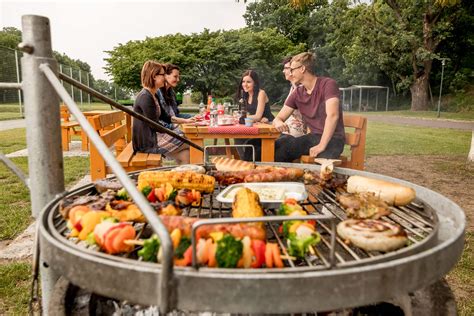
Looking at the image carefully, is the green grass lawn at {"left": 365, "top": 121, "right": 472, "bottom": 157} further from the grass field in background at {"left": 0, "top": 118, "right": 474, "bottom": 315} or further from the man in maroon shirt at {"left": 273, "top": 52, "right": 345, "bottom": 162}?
the man in maroon shirt at {"left": 273, "top": 52, "right": 345, "bottom": 162}

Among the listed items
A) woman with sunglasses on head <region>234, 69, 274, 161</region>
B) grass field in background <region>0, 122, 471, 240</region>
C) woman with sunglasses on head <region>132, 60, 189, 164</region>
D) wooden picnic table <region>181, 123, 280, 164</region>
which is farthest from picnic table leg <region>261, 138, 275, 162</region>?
grass field in background <region>0, 122, 471, 240</region>

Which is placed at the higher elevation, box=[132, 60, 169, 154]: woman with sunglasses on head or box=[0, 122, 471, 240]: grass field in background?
box=[132, 60, 169, 154]: woman with sunglasses on head

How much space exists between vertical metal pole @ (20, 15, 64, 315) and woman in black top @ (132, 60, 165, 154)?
3.31m

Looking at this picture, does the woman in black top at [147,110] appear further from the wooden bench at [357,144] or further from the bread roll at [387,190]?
the bread roll at [387,190]

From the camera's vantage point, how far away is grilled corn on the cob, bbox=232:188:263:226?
1.67m

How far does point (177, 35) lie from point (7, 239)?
3562 cm

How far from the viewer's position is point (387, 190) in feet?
6.47

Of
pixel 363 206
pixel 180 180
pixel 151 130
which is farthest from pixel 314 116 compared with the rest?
pixel 363 206

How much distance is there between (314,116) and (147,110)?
2.31 meters

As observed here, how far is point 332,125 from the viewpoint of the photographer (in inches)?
190

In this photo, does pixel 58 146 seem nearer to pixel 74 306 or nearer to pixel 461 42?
pixel 74 306

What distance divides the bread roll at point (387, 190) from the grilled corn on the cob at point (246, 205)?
2.06 feet

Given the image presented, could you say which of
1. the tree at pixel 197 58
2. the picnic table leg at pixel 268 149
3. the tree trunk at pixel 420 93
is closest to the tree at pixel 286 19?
the tree at pixel 197 58

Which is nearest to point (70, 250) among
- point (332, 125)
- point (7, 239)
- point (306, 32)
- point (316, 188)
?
point (316, 188)
